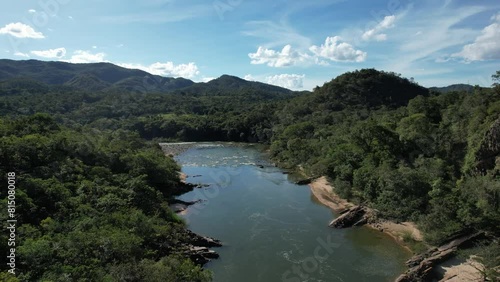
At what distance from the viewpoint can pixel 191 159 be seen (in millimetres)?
86562

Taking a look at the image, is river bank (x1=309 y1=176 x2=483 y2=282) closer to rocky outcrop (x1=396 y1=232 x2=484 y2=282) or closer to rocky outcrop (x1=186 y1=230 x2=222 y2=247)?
rocky outcrop (x1=396 y1=232 x2=484 y2=282)

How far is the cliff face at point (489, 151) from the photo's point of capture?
37.2 m

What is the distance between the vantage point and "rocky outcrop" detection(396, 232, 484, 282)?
28.3 meters

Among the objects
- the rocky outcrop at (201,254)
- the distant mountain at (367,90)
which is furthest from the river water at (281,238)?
the distant mountain at (367,90)

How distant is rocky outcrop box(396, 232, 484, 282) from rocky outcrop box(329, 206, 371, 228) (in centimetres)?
933

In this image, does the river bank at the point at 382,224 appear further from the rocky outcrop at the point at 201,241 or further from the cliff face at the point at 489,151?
the rocky outcrop at the point at 201,241

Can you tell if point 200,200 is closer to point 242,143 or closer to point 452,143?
point 452,143

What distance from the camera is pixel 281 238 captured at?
119 feet

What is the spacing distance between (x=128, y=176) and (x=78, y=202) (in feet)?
41.1

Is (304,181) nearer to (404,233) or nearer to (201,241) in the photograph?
(404,233)

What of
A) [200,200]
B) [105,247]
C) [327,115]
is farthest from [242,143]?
[105,247]

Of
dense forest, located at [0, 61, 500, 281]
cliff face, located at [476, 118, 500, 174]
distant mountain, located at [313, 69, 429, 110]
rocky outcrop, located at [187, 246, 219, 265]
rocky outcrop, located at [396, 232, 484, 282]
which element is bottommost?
rocky outcrop, located at [187, 246, 219, 265]

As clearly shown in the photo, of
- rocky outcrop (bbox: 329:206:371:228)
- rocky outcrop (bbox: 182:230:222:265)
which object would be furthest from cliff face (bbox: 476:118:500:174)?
rocky outcrop (bbox: 182:230:222:265)

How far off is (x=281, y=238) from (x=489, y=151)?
23240mm
